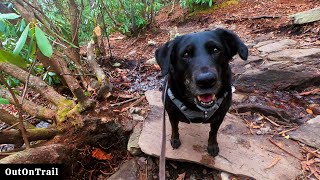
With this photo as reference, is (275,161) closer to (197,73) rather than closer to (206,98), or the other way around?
(206,98)

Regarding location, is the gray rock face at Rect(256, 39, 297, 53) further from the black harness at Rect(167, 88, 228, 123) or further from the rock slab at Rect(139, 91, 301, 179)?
the black harness at Rect(167, 88, 228, 123)

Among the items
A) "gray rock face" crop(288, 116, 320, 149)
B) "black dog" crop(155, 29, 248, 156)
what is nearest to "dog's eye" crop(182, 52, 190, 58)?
"black dog" crop(155, 29, 248, 156)

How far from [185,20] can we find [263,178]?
24.7 ft

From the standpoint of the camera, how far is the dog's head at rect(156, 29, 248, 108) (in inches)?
81.0

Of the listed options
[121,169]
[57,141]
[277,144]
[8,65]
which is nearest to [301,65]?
[277,144]

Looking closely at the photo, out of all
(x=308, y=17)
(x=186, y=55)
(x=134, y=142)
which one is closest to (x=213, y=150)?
(x=134, y=142)

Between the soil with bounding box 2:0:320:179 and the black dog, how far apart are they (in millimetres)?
482

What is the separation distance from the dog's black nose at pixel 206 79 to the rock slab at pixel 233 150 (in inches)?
31.7

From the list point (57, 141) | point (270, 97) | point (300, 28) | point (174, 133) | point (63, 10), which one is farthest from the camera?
point (63, 10)

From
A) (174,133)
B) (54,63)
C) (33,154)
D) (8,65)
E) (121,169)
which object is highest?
(8,65)

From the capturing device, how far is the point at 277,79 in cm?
362

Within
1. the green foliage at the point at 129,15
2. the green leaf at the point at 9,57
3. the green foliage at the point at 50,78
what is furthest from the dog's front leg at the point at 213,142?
the green foliage at the point at 129,15

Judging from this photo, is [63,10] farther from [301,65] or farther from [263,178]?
[263,178]

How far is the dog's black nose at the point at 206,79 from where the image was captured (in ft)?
6.44
